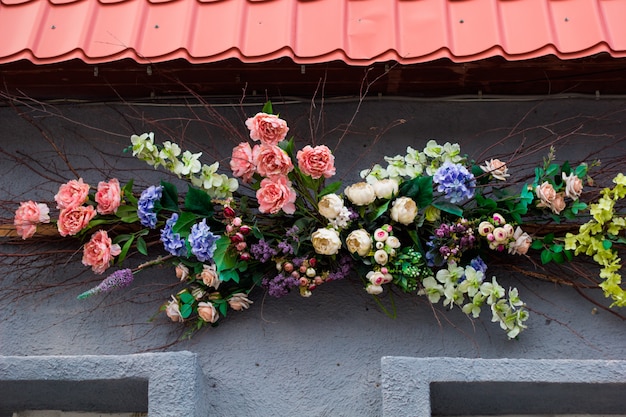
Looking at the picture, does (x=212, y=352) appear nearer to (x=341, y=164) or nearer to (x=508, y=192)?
(x=341, y=164)

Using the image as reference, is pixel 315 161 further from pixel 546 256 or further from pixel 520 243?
pixel 546 256

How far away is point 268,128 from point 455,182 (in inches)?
30.4

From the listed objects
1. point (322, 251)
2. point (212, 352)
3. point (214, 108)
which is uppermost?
point (214, 108)

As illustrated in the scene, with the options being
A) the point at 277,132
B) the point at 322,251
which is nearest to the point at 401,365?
the point at 322,251

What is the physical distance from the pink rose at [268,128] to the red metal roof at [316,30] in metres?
0.30

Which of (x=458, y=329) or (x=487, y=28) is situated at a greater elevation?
(x=487, y=28)

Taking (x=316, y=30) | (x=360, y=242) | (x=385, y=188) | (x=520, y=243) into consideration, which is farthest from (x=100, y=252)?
(x=520, y=243)

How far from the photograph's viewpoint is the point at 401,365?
280 cm

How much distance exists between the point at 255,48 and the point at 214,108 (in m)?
0.45

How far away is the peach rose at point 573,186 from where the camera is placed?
310 centimetres

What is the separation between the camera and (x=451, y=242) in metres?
3.05

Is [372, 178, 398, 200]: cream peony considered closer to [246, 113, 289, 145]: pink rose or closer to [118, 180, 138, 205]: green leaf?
[246, 113, 289, 145]: pink rose

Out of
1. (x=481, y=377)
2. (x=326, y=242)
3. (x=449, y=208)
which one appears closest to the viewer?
(x=481, y=377)

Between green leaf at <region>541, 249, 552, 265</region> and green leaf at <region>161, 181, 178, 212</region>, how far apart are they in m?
1.51
